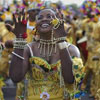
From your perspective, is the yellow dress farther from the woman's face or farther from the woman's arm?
the woman's face

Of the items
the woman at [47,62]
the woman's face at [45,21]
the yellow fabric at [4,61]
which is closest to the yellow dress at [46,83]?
the woman at [47,62]

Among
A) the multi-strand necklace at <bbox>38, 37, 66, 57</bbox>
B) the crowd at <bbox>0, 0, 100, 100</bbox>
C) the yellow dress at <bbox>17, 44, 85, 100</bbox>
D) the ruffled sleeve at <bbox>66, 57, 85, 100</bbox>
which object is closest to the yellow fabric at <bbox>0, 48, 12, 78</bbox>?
the crowd at <bbox>0, 0, 100, 100</bbox>

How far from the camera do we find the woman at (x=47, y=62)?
3631mm

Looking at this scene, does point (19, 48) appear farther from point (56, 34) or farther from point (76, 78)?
point (76, 78)

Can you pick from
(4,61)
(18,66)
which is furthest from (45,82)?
(4,61)

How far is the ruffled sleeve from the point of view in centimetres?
364

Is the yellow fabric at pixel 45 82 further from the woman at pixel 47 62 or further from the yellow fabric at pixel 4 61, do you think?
the yellow fabric at pixel 4 61

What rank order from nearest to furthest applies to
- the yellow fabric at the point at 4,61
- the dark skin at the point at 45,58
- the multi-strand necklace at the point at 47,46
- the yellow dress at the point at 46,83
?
the dark skin at the point at 45,58 → the yellow dress at the point at 46,83 → the multi-strand necklace at the point at 47,46 → the yellow fabric at the point at 4,61

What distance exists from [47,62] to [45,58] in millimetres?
67

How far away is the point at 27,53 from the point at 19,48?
0.31 metres

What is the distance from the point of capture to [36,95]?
12.7 ft

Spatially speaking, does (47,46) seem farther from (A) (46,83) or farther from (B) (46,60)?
(A) (46,83)

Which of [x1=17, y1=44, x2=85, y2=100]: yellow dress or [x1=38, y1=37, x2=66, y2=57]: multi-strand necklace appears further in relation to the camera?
[x1=38, y1=37, x2=66, y2=57]: multi-strand necklace

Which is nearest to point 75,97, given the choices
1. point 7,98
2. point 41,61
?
point 41,61
